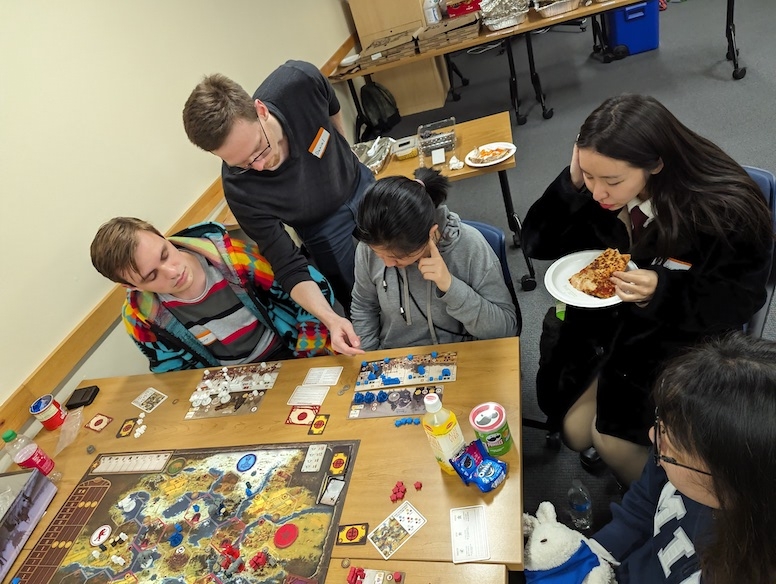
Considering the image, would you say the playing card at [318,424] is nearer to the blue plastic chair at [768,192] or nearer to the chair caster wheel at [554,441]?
the chair caster wheel at [554,441]

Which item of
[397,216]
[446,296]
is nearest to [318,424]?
[446,296]

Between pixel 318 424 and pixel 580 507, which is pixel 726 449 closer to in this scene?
pixel 318 424

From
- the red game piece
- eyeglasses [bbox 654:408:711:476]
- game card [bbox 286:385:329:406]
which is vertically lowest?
the red game piece

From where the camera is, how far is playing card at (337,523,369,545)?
1.12 m

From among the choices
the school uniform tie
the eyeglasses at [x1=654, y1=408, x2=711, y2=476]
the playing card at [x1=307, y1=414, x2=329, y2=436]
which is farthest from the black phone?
the school uniform tie

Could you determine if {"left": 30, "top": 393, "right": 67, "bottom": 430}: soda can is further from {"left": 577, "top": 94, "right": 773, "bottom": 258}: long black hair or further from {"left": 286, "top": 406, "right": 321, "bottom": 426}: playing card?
{"left": 577, "top": 94, "right": 773, "bottom": 258}: long black hair

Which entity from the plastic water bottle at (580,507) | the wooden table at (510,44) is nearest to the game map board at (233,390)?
the plastic water bottle at (580,507)

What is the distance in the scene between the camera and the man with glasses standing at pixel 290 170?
1.65 metres

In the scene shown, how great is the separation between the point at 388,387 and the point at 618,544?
71 cm

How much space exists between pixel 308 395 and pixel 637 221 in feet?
3.75

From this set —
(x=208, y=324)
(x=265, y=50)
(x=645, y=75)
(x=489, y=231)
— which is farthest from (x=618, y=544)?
(x=645, y=75)

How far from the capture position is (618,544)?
1241mm

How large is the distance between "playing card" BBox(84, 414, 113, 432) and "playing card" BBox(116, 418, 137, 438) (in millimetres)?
79

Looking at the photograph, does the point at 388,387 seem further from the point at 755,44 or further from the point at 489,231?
the point at 755,44
